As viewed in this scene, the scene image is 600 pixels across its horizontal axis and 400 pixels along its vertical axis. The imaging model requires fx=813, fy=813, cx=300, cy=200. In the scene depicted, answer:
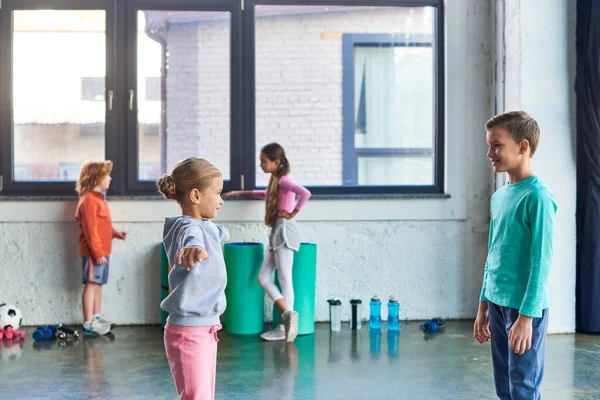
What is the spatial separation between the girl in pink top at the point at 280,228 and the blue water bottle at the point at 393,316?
0.77 metres

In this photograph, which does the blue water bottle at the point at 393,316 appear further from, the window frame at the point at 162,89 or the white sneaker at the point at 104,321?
the white sneaker at the point at 104,321

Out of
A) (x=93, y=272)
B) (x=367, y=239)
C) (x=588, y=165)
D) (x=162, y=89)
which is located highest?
(x=162, y=89)

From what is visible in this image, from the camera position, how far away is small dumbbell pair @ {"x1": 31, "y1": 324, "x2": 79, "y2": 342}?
542 cm

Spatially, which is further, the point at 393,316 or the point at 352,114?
the point at 352,114

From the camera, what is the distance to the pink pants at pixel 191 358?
9.02ft

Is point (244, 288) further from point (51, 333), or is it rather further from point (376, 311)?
point (51, 333)

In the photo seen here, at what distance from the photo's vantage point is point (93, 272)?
18.4ft

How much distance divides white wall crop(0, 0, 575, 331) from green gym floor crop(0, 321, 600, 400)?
0.42 meters

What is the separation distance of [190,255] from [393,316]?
3.36m

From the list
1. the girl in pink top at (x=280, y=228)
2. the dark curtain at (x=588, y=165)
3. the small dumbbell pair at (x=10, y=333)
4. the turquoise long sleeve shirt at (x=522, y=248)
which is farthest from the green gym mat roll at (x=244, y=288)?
the turquoise long sleeve shirt at (x=522, y=248)

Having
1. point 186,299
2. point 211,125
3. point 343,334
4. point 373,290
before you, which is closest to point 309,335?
point 343,334

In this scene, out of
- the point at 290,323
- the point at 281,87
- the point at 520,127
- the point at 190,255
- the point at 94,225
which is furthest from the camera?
the point at 281,87

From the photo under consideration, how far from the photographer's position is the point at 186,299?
2746 mm

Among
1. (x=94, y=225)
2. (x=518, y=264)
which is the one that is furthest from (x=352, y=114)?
(x=518, y=264)
